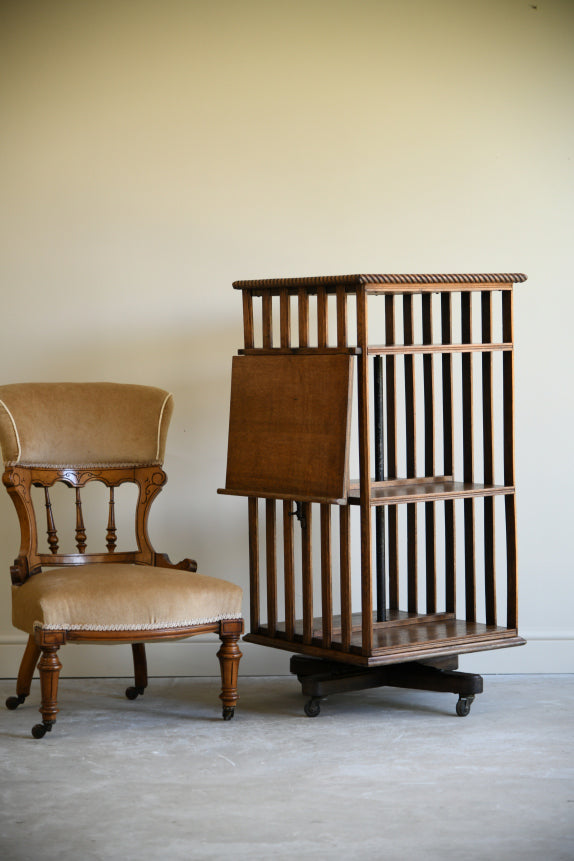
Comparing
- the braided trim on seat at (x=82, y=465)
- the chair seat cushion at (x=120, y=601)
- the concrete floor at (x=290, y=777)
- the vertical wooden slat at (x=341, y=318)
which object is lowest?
the concrete floor at (x=290, y=777)

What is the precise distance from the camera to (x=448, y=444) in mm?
3654

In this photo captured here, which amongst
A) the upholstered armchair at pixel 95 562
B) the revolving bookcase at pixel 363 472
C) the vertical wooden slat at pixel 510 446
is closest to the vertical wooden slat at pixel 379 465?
the revolving bookcase at pixel 363 472

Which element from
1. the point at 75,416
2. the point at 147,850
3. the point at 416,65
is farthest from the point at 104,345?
the point at 147,850

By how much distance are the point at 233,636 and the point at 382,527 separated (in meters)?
0.63

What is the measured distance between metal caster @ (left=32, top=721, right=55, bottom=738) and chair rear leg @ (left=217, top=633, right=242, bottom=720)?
0.53m

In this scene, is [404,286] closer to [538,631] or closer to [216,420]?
[216,420]

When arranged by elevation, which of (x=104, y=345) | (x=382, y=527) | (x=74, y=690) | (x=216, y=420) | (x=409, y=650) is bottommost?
(x=74, y=690)

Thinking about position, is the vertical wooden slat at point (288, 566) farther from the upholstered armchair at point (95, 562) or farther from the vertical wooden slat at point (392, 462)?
the vertical wooden slat at point (392, 462)

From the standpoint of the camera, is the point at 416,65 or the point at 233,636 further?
the point at 416,65

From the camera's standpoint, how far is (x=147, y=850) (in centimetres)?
236

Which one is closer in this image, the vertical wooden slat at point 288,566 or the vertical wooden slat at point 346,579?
the vertical wooden slat at point 346,579

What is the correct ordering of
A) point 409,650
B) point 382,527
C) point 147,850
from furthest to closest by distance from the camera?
point 382,527 → point 409,650 → point 147,850

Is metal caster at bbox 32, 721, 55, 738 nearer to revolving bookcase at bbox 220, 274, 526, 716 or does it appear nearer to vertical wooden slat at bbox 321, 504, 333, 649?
revolving bookcase at bbox 220, 274, 526, 716

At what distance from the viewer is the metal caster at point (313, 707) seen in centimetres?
343
